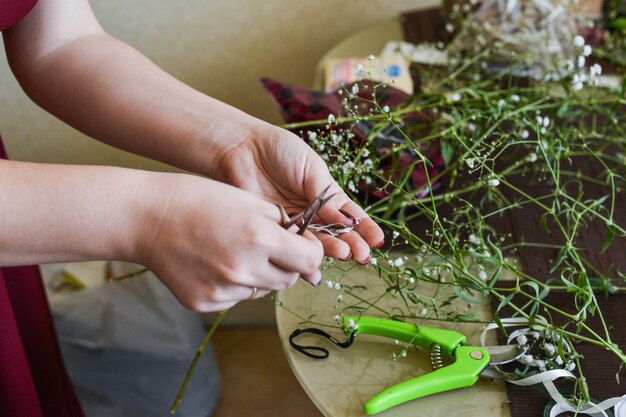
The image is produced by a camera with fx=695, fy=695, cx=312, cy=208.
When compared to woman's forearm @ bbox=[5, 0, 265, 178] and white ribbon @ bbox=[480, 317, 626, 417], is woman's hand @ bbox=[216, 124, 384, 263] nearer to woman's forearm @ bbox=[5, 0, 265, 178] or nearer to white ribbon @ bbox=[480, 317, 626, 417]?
woman's forearm @ bbox=[5, 0, 265, 178]

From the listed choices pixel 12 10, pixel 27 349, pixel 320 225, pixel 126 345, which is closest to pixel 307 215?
pixel 320 225

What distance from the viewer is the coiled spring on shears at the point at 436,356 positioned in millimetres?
769

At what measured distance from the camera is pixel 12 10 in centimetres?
79

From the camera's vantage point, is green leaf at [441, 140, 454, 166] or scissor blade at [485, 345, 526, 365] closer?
scissor blade at [485, 345, 526, 365]

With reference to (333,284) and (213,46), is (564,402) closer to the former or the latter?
(333,284)

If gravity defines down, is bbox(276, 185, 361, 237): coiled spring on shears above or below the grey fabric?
above

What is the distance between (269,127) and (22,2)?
32 cm

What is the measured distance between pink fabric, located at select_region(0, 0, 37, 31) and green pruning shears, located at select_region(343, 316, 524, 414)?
1.69ft

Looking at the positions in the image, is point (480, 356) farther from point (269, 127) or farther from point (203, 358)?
point (203, 358)

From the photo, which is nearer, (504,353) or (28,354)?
(504,353)

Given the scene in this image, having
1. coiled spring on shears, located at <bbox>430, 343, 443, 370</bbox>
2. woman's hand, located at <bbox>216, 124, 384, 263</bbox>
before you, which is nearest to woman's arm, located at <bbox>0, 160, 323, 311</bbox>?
woman's hand, located at <bbox>216, 124, 384, 263</bbox>

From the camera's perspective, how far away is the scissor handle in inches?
30.5

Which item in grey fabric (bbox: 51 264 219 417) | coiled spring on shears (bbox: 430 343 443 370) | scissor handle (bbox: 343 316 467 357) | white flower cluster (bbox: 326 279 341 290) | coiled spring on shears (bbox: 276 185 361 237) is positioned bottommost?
grey fabric (bbox: 51 264 219 417)

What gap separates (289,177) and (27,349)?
0.53 meters
